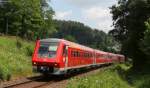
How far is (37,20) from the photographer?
85.0 m

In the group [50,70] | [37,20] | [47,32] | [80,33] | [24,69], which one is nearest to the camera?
[50,70]

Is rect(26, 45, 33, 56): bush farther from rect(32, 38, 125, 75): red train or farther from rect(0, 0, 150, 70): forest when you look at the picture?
rect(32, 38, 125, 75): red train

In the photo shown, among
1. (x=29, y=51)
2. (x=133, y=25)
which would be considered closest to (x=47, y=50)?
(x=133, y=25)

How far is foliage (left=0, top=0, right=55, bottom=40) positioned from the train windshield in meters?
48.3

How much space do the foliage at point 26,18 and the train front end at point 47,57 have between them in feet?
158

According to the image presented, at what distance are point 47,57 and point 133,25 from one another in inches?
727

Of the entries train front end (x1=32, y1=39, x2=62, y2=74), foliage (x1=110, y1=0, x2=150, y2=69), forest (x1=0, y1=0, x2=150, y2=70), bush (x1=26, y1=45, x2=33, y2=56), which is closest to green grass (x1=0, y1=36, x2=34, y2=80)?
bush (x1=26, y1=45, x2=33, y2=56)

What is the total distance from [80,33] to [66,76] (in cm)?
15379

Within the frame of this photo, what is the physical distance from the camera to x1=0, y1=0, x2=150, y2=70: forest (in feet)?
147

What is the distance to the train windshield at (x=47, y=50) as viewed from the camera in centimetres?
2907

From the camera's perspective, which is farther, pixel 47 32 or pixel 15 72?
pixel 47 32

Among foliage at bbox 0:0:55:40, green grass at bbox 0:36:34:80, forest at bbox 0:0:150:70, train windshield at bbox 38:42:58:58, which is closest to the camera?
green grass at bbox 0:36:34:80

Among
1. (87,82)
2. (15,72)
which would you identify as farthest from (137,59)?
(87,82)

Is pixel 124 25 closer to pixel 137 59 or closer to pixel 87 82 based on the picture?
pixel 137 59
